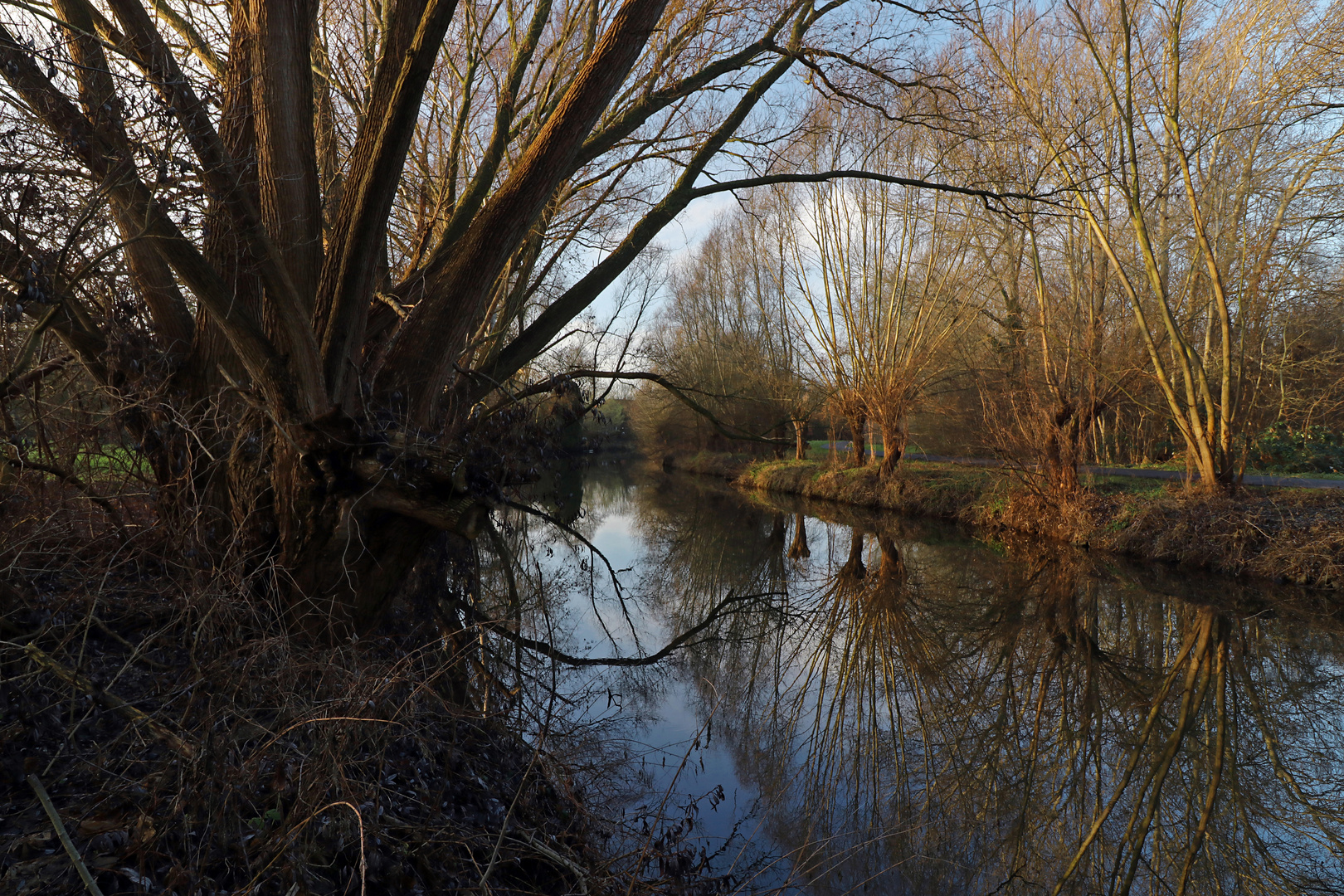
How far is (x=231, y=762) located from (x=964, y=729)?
463cm

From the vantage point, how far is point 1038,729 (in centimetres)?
527

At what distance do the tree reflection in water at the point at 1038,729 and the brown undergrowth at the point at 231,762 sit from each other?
49.6 inches

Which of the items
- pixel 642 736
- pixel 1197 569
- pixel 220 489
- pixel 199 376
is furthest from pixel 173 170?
pixel 1197 569

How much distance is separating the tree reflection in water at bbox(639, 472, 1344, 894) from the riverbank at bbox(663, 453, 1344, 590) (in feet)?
1.85

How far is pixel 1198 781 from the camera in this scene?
14.7 ft

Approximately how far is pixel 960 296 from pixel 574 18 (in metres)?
10.9

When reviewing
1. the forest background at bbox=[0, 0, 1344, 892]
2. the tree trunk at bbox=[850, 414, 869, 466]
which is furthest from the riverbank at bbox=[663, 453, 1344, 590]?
the forest background at bbox=[0, 0, 1344, 892]

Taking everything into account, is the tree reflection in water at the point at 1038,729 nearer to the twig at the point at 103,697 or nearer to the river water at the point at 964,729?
the river water at the point at 964,729

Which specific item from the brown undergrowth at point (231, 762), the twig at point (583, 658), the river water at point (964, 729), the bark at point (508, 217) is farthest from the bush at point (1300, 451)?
the brown undergrowth at point (231, 762)

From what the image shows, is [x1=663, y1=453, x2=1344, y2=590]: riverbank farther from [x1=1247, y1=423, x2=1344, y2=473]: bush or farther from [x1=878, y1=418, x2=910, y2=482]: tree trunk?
[x1=1247, y1=423, x2=1344, y2=473]: bush

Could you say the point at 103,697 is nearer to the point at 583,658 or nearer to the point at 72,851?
the point at 72,851

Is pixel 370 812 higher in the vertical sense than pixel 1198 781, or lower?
higher

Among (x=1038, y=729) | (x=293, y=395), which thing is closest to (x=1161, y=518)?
(x=1038, y=729)

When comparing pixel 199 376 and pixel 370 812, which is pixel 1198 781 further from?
pixel 199 376
